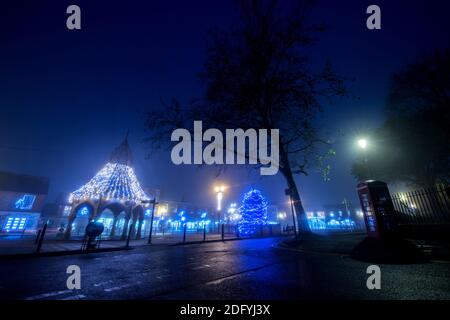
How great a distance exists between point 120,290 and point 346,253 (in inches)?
306

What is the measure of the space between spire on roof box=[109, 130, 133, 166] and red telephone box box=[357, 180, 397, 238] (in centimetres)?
1949

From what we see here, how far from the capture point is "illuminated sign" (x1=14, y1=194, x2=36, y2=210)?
34.8 metres

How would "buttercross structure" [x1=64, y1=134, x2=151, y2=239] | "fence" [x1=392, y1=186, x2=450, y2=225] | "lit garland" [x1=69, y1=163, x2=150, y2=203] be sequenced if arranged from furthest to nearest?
1. "lit garland" [x1=69, y1=163, x2=150, y2=203]
2. "buttercross structure" [x1=64, y1=134, x2=151, y2=239]
3. "fence" [x1=392, y1=186, x2=450, y2=225]

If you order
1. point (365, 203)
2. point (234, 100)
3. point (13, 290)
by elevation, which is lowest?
point (13, 290)

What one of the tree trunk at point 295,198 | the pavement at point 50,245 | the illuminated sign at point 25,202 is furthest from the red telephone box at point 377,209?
the illuminated sign at point 25,202

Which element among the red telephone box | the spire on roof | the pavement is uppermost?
the spire on roof

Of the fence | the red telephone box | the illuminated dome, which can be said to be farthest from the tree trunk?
the illuminated dome

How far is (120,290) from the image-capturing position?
365cm

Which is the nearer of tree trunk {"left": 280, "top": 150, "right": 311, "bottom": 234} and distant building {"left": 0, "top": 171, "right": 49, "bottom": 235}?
tree trunk {"left": 280, "top": 150, "right": 311, "bottom": 234}

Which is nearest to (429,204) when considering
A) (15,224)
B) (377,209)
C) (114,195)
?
(377,209)

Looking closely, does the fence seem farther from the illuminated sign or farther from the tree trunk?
the illuminated sign

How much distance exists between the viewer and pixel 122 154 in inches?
805
